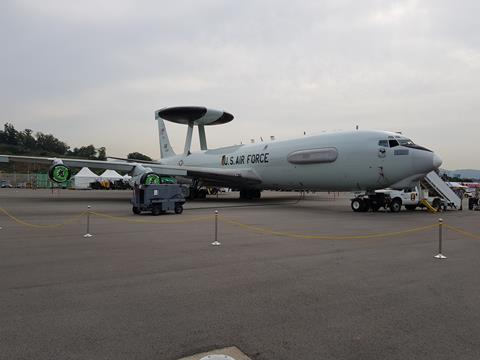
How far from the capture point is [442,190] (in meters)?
24.5

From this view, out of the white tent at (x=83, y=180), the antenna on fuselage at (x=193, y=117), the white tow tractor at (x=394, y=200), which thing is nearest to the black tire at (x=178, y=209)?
the white tow tractor at (x=394, y=200)

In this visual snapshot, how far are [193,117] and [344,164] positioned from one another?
87.3 feet

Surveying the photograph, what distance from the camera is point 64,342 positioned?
402cm

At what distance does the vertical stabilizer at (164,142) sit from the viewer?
45.9 metres

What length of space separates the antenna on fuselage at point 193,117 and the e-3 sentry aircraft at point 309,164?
8.52 metres

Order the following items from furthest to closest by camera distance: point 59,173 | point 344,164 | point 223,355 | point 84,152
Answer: point 84,152, point 59,173, point 344,164, point 223,355

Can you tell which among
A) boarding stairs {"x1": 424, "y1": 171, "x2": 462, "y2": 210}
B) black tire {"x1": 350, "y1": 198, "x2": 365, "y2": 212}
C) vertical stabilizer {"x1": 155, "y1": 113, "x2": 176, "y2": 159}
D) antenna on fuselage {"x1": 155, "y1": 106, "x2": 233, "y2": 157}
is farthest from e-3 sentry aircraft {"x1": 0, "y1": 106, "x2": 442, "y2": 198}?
vertical stabilizer {"x1": 155, "y1": 113, "x2": 176, "y2": 159}

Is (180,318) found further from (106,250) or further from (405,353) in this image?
(106,250)

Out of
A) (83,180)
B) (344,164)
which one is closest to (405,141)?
(344,164)

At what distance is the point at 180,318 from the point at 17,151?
161 metres

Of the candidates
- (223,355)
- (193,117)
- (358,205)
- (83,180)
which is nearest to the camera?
(223,355)

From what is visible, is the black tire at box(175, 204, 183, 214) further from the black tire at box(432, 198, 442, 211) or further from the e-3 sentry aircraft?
the black tire at box(432, 198, 442, 211)

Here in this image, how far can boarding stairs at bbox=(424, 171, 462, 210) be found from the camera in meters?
24.2

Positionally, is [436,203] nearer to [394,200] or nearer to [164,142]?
[394,200]
